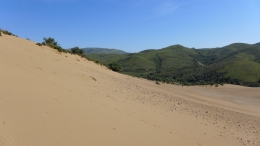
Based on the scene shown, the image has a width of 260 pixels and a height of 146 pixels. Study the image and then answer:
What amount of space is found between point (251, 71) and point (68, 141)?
8551 centimetres

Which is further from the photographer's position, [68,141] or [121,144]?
[121,144]

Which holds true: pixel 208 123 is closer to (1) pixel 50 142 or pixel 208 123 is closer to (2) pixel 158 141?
(2) pixel 158 141

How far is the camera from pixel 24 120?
20.5 ft

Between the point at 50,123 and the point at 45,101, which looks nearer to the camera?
the point at 50,123

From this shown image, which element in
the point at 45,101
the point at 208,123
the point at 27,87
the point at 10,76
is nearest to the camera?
the point at 45,101

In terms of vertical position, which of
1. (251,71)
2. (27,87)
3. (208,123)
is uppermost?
(251,71)

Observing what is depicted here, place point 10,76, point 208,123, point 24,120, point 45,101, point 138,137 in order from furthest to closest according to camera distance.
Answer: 1. point 208,123
2. point 10,76
3. point 45,101
4. point 138,137
5. point 24,120

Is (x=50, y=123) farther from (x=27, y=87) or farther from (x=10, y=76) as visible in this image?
(x=10, y=76)

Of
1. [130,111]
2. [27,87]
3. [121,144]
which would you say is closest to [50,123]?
[121,144]

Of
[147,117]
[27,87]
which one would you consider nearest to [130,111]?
[147,117]

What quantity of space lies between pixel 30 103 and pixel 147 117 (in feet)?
16.8

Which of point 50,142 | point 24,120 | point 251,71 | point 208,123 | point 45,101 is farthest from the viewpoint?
point 251,71

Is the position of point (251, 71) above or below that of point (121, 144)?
above

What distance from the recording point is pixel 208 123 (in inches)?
478
